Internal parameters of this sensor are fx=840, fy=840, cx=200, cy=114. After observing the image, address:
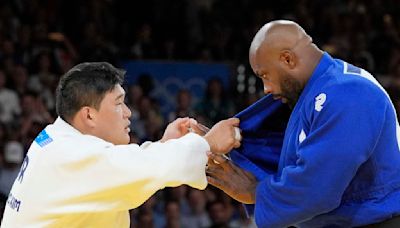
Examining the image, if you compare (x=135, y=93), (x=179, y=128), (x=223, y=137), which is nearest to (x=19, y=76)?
(x=135, y=93)

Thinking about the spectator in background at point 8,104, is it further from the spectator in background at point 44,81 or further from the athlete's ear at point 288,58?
the athlete's ear at point 288,58

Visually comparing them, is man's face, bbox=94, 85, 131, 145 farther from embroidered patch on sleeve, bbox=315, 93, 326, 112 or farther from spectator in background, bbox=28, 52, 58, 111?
spectator in background, bbox=28, 52, 58, 111

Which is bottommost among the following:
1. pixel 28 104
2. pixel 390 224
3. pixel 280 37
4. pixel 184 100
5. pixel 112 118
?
pixel 184 100

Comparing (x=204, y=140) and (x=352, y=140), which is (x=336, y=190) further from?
(x=204, y=140)

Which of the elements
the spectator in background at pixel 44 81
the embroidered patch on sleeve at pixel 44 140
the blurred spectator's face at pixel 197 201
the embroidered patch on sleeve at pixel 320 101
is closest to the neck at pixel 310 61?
the embroidered patch on sleeve at pixel 320 101

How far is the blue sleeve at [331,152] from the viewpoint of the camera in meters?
3.18

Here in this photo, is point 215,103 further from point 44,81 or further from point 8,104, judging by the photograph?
point 8,104

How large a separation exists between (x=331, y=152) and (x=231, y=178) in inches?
25.1

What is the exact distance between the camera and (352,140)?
3.17 meters

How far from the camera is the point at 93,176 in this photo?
129 inches

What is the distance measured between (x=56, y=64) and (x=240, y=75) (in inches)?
86.7

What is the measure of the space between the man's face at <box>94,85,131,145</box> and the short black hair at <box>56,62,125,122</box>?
0.08 feet

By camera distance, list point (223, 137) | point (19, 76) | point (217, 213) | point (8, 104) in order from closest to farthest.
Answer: point (223, 137), point (217, 213), point (8, 104), point (19, 76)

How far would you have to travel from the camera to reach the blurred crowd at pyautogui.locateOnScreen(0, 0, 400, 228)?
834 centimetres
